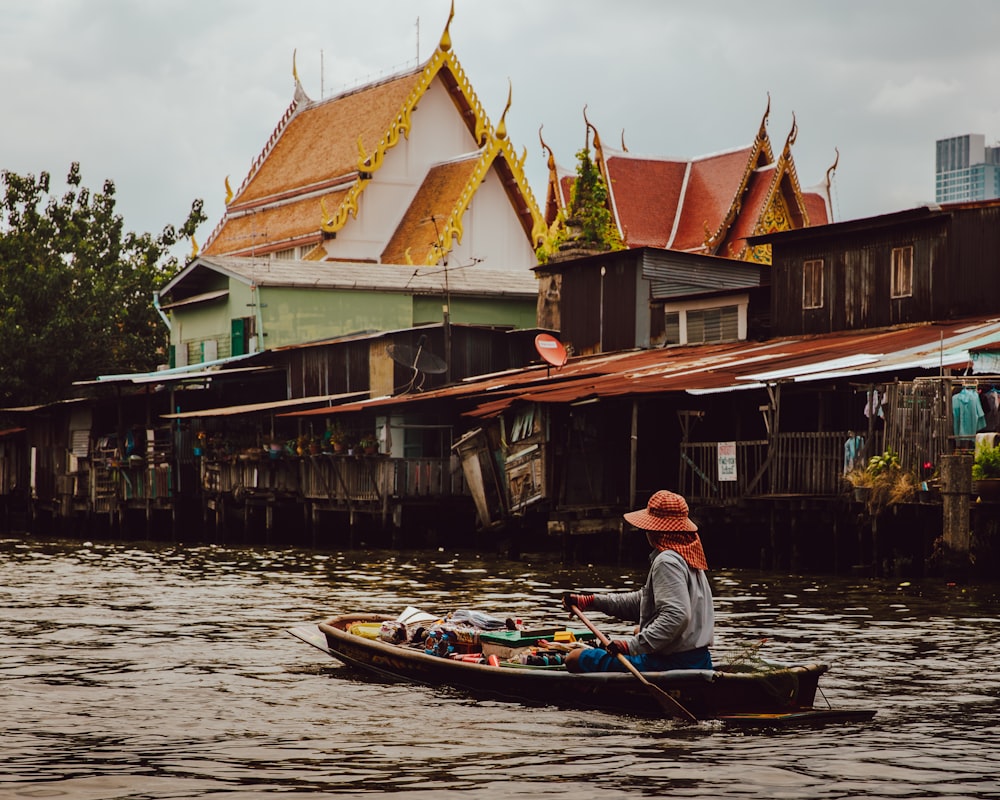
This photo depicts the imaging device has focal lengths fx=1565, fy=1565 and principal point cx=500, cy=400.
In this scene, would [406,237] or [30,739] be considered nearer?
[30,739]

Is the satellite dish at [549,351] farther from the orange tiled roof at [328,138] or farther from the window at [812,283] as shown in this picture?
the orange tiled roof at [328,138]

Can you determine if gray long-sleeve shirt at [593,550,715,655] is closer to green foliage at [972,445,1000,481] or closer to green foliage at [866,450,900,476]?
green foliage at [972,445,1000,481]

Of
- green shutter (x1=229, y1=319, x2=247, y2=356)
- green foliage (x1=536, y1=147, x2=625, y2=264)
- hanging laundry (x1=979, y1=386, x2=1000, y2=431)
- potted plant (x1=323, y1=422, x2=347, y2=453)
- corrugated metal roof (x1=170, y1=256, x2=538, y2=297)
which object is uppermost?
green foliage (x1=536, y1=147, x2=625, y2=264)

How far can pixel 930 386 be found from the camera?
2364cm

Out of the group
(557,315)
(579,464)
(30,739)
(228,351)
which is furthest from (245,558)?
(30,739)

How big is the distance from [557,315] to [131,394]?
1310cm

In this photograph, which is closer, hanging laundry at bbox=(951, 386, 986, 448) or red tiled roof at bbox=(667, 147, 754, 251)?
hanging laundry at bbox=(951, 386, 986, 448)

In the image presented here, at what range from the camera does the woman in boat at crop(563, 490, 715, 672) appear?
11508mm

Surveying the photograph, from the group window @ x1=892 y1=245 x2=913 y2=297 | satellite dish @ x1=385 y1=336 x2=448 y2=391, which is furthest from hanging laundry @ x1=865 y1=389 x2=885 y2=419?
satellite dish @ x1=385 y1=336 x2=448 y2=391

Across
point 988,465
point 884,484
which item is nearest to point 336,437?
point 884,484

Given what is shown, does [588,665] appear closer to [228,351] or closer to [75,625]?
[75,625]

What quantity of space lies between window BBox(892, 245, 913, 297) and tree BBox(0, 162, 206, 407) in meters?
35.3

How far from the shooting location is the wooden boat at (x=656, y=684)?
11531 millimetres

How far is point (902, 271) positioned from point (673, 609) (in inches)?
848
